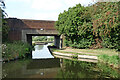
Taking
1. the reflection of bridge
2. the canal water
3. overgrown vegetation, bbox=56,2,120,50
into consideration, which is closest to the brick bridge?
overgrown vegetation, bbox=56,2,120,50

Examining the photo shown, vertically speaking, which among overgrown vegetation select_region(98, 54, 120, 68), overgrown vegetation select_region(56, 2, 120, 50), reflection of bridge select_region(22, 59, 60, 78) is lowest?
reflection of bridge select_region(22, 59, 60, 78)

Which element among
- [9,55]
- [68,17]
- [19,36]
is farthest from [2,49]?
[68,17]

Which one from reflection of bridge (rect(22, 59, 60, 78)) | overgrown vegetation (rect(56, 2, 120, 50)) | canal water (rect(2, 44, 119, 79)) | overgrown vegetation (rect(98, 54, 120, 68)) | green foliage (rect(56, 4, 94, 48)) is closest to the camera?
A: canal water (rect(2, 44, 119, 79))

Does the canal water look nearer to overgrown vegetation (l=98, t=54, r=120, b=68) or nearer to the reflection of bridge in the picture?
the reflection of bridge

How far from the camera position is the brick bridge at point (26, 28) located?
72.8 feet

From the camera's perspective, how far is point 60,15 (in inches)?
939

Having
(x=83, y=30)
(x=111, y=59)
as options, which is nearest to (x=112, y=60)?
(x=111, y=59)

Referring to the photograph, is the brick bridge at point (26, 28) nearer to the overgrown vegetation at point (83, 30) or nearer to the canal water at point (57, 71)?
the overgrown vegetation at point (83, 30)

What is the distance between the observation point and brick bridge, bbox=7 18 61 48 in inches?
874

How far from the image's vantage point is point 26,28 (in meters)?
22.8

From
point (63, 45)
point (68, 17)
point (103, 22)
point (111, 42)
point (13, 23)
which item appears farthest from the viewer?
point (63, 45)

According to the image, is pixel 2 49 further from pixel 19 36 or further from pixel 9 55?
pixel 19 36

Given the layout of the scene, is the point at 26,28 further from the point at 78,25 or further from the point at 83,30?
the point at 83,30

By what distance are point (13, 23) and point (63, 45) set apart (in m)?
11.7
